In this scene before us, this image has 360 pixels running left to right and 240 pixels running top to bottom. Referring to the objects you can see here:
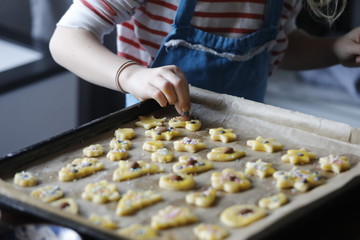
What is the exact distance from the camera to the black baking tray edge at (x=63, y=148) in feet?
2.86

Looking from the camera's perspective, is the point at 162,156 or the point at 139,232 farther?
the point at 162,156

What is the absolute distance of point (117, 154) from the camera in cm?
115

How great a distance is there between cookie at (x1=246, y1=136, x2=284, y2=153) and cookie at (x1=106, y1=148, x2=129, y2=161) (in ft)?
→ 0.75

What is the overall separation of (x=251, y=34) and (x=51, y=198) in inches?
26.5

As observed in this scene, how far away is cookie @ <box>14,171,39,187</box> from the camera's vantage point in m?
1.05

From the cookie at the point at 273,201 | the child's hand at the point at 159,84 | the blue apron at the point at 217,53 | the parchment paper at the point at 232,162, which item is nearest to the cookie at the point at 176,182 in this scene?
the parchment paper at the point at 232,162

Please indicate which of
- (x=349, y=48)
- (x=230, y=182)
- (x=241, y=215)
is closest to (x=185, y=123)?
(x=230, y=182)

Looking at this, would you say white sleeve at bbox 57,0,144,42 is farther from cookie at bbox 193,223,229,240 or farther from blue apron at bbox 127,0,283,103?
cookie at bbox 193,223,229,240

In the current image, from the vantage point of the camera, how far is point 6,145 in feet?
7.77

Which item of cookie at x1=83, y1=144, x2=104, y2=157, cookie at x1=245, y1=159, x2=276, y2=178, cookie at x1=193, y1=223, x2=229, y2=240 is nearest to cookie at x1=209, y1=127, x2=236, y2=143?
cookie at x1=245, y1=159, x2=276, y2=178

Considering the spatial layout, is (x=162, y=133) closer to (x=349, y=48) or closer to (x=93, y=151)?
(x=93, y=151)

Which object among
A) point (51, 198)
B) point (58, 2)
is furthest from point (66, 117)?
point (51, 198)

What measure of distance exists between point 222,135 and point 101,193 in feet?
1.00

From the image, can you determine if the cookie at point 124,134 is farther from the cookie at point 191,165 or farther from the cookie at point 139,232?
the cookie at point 139,232
